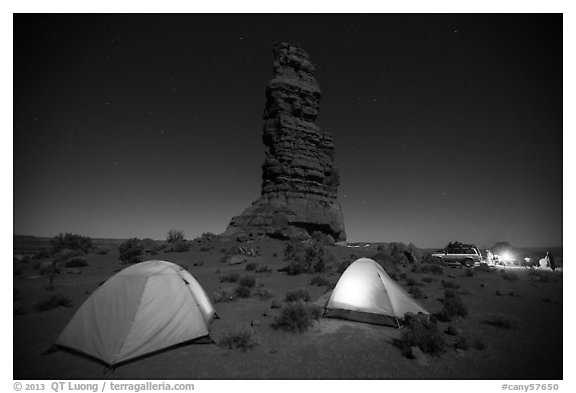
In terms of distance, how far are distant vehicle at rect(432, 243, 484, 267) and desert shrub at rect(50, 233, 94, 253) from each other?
115ft

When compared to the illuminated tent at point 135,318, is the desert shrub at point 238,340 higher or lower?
lower

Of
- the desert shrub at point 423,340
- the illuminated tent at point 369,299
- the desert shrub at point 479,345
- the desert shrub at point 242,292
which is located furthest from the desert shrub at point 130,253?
the desert shrub at point 479,345

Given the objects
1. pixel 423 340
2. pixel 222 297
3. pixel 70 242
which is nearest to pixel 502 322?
pixel 423 340

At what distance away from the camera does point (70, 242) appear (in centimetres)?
2811

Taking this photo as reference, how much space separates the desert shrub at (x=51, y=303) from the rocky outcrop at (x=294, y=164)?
28.9 m

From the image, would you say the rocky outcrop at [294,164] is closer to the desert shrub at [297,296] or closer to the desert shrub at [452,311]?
the desert shrub at [297,296]

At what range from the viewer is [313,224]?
4262 cm

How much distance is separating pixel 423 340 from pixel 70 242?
33978mm

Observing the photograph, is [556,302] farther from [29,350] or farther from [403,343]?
[29,350]

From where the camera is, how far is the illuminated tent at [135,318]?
5590 millimetres

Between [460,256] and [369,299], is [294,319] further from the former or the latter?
[460,256]
